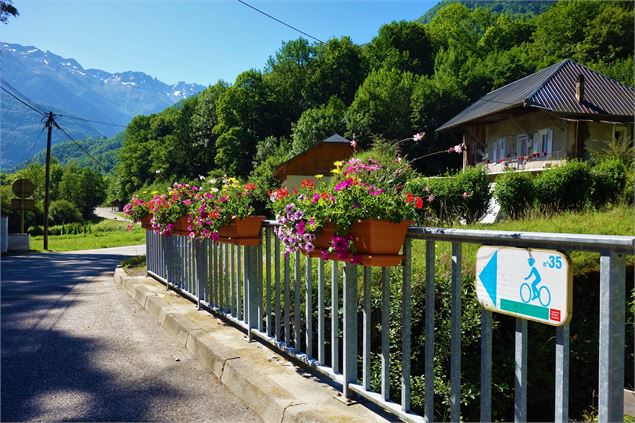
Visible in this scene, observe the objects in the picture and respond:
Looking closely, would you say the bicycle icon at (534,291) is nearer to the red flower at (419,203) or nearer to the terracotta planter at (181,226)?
the red flower at (419,203)

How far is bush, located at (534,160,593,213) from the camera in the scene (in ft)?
46.4

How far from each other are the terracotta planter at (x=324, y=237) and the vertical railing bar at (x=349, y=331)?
0.18 meters

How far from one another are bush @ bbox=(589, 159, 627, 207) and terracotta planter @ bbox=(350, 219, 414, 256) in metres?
13.8

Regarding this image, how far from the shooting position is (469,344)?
4.91m

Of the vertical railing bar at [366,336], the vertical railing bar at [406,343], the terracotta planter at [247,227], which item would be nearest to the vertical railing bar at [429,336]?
the vertical railing bar at [406,343]

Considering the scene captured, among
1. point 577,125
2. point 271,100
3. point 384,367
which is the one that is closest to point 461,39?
point 271,100

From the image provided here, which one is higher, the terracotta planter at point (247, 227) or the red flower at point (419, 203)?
the red flower at point (419, 203)

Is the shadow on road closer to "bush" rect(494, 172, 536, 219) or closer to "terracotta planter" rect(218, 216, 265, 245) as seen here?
"terracotta planter" rect(218, 216, 265, 245)

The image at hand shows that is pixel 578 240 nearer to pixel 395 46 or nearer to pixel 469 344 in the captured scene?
pixel 469 344

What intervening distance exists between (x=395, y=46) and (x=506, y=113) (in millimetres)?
38479

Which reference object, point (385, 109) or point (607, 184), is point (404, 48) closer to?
point (385, 109)

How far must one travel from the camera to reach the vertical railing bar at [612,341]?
62.7 inches

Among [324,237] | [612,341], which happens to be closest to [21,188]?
[324,237]

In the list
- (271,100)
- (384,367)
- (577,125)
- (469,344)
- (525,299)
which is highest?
(271,100)
